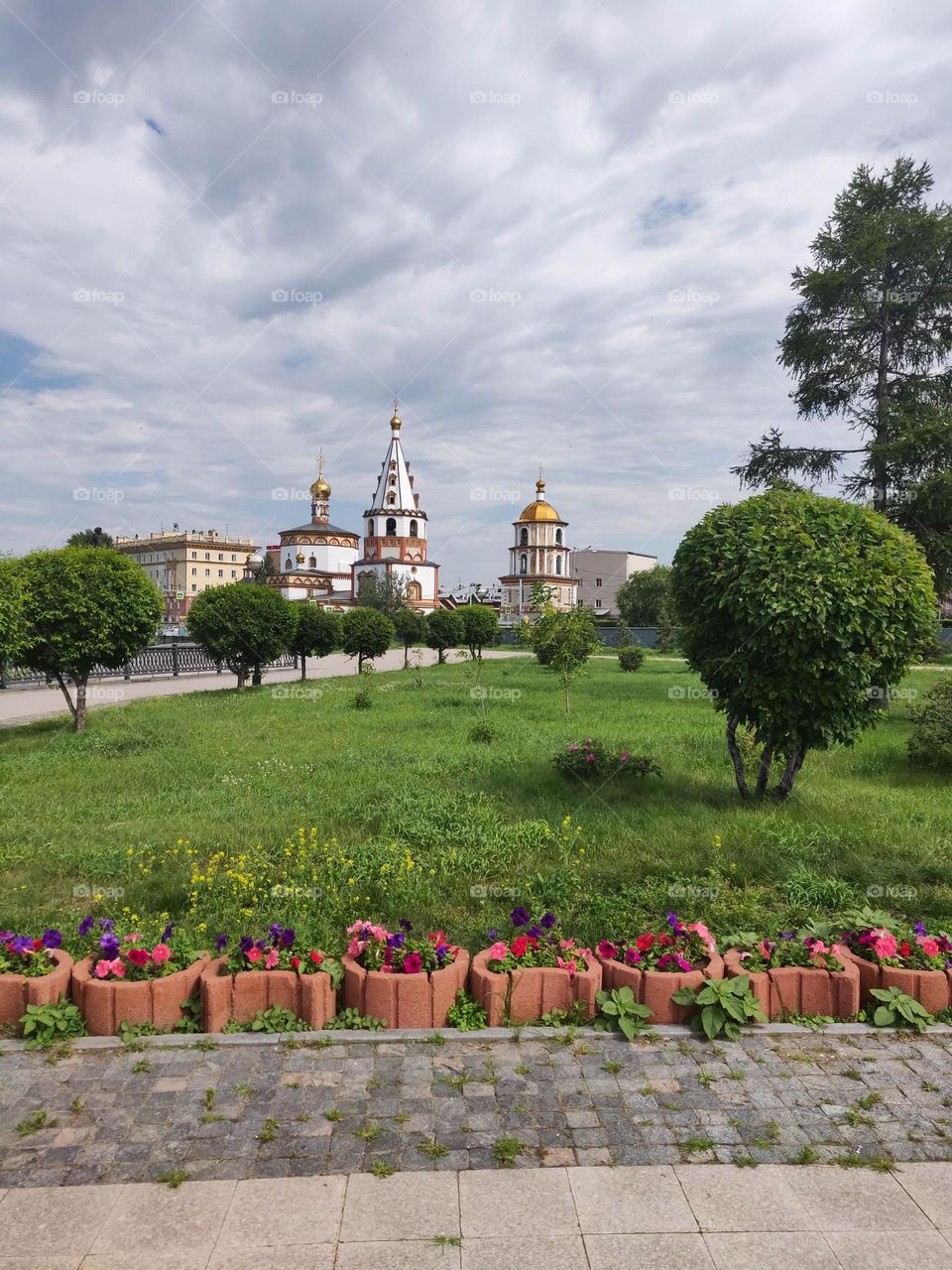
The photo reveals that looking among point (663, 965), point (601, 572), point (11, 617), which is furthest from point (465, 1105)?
point (601, 572)

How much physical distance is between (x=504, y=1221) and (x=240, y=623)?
57.1 feet

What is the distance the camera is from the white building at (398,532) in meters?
70.6

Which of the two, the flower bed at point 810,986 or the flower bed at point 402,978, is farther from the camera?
the flower bed at point 810,986

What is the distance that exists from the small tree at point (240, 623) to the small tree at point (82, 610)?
5.80 meters

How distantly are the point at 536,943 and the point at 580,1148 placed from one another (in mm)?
1225

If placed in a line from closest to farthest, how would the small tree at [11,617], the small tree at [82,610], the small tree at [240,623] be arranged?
the small tree at [11,617] → the small tree at [82,610] → the small tree at [240,623]

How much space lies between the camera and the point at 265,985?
3.71 m

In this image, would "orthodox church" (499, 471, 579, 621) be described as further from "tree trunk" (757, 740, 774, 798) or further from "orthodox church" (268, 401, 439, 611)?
"tree trunk" (757, 740, 774, 798)

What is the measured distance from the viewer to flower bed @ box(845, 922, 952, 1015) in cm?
390

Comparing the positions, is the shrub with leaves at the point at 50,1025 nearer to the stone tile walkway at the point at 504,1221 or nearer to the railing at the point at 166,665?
the stone tile walkway at the point at 504,1221

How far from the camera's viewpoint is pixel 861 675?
6.35 m

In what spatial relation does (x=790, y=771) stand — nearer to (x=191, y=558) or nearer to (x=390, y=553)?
(x=390, y=553)

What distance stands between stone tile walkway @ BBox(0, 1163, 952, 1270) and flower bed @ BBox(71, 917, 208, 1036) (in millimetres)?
1052

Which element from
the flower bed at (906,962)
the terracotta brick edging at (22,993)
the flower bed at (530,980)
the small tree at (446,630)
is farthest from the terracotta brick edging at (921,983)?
the small tree at (446,630)
